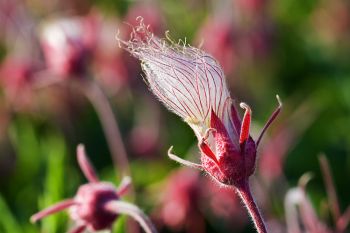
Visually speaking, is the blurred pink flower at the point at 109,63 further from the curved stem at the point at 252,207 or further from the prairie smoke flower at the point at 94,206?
the curved stem at the point at 252,207

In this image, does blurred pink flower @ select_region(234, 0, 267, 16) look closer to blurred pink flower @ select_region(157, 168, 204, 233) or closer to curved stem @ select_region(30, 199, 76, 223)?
blurred pink flower @ select_region(157, 168, 204, 233)

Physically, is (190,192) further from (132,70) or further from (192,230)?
(132,70)

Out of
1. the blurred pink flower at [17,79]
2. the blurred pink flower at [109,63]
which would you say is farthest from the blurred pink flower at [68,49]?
the blurred pink flower at [109,63]

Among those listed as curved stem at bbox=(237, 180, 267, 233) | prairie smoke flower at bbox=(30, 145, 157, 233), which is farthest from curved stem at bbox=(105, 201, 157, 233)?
curved stem at bbox=(237, 180, 267, 233)

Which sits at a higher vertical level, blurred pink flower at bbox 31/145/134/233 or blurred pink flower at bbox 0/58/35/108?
blurred pink flower at bbox 31/145/134/233

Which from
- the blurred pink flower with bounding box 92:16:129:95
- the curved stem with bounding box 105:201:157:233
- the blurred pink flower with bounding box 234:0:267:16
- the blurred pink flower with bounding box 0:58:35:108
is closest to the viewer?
the curved stem with bounding box 105:201:157:233

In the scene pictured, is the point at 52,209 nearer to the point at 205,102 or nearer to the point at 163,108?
the point at 205,102

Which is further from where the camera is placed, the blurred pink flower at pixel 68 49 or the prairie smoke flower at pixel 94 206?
the blurred pink flower at pixel 68 49

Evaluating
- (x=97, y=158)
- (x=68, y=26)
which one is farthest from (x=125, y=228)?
(x=97, y=158)
